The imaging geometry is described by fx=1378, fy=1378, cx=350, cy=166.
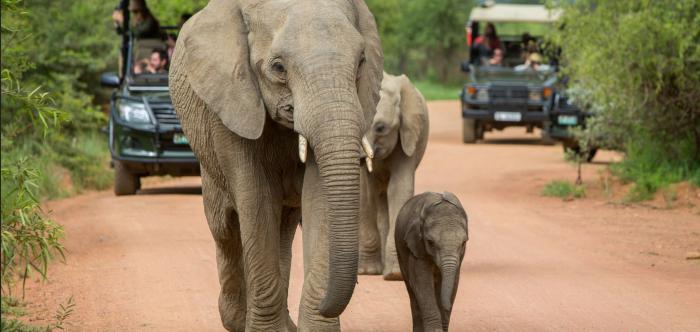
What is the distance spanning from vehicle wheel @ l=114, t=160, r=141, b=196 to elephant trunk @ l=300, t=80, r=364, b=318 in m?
12.1

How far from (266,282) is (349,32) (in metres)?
1.55

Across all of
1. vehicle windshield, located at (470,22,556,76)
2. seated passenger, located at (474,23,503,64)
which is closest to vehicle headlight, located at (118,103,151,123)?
vehicle windshield, located at (470,22,556,76)

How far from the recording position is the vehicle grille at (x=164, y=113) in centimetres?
1819

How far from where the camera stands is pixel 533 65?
29281 mm

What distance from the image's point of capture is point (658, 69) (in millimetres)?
16625

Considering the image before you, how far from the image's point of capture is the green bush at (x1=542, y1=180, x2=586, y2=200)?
1872cm

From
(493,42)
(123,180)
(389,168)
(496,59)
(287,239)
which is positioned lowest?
(496,59)

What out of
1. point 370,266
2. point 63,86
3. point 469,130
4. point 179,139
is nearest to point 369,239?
point 370,266

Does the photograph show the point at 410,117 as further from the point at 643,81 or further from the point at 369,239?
the point at 643,81

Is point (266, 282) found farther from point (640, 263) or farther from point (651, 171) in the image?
point (651, 171)

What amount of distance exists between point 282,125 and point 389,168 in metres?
4.15

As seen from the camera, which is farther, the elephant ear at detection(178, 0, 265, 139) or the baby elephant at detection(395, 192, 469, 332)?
the baby elephant at detection(395, 192, 469, 332)

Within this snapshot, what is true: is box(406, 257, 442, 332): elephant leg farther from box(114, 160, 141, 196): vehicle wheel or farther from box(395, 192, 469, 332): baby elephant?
box(114, 160, 141, 196): vehicle wheel

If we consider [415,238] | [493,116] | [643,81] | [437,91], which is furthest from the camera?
[437,91]
